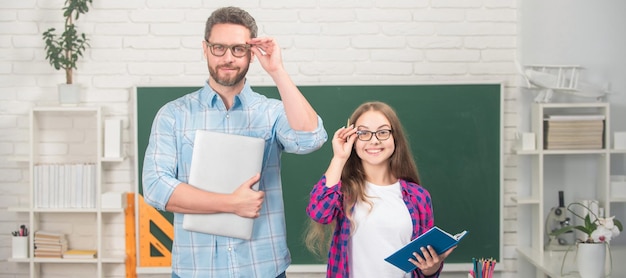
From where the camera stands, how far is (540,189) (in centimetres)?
381

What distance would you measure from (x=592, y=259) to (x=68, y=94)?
265cm

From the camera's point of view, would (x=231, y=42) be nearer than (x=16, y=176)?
Yes

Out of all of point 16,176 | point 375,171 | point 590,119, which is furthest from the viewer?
point 16,176

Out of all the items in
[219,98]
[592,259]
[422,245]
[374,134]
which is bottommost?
[592,259]

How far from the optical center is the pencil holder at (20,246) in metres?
Answer: 3.88

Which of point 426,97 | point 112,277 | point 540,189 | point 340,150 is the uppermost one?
point 426,97

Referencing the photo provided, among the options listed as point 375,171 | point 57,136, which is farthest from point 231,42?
point 57,136

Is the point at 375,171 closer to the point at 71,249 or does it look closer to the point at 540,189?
the point at 540,189

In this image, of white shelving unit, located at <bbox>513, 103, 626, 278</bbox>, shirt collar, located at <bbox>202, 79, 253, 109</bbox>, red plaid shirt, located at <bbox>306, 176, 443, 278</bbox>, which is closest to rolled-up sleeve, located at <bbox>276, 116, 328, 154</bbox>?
shirt collar, located at <bbox>202, 79, 253, 109</bbox>

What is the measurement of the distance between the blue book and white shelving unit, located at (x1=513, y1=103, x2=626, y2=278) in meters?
1.69

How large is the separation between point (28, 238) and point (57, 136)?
1.84ft

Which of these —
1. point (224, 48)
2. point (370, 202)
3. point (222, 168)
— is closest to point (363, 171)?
point (370, 202)

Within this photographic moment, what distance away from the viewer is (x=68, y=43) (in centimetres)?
377

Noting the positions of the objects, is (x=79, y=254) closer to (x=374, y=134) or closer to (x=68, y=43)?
(x=68, y=43)
